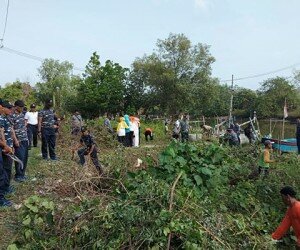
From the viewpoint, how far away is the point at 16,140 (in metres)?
7.30

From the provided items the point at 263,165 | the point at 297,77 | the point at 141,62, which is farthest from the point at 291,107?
the point at 263,165

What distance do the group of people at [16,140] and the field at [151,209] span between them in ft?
1.35

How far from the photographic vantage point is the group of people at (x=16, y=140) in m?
6.36

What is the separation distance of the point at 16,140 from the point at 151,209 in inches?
144

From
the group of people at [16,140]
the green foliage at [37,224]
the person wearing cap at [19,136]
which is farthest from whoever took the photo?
the person wearing cap at [19,136]

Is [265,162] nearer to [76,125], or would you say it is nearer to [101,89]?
[76,125]

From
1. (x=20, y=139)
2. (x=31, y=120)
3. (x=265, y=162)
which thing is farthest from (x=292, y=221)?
(x=31, y=120)

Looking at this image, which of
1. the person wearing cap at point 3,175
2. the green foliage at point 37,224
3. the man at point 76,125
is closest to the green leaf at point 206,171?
the green foliage at point 37,224

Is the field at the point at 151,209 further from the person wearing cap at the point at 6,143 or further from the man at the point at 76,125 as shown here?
the man at the point at 76,125

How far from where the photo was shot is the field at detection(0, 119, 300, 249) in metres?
4.33

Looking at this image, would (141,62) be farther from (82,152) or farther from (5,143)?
(5,143)

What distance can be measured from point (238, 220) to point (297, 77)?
54.6 meters

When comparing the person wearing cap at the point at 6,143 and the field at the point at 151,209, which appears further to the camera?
the person wearing cap at the point at 6,143

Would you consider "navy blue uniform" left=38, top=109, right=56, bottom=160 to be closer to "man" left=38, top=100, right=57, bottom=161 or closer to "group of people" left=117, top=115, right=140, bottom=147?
"man" left=38, top=100, right=57, bottom=161
